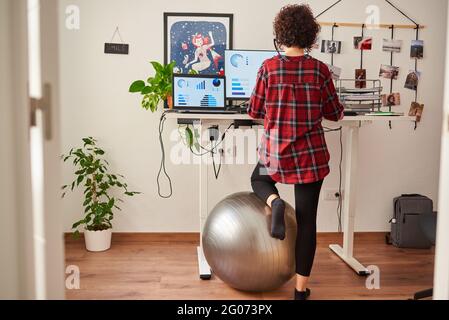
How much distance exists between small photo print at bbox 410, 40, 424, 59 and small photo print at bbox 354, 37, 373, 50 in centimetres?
31

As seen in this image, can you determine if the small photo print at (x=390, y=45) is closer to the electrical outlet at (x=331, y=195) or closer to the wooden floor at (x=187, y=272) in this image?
the electrical outlet at (x=331, y=195)

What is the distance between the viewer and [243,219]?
2146 mm

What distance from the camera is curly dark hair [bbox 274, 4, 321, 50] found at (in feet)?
6.58

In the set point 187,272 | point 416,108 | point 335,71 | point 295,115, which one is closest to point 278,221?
point 295,115

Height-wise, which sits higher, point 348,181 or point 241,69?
point 241,69

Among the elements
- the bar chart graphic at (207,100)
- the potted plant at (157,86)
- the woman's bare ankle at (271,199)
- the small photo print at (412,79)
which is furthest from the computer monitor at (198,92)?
the small photo print at (412,79)

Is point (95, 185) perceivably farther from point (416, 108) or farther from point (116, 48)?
point (416, 108)

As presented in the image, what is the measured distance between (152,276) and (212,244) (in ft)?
1.85

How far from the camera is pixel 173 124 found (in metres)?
3.21

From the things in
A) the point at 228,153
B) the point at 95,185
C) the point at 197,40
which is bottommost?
the point at 95,185

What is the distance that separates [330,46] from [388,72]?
18.8 inches

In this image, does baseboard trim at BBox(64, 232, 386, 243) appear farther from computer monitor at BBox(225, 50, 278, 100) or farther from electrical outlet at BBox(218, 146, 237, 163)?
computer monitor at BBox(225, 50, 278, 100)

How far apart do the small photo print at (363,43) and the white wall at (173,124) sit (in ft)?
0.12
